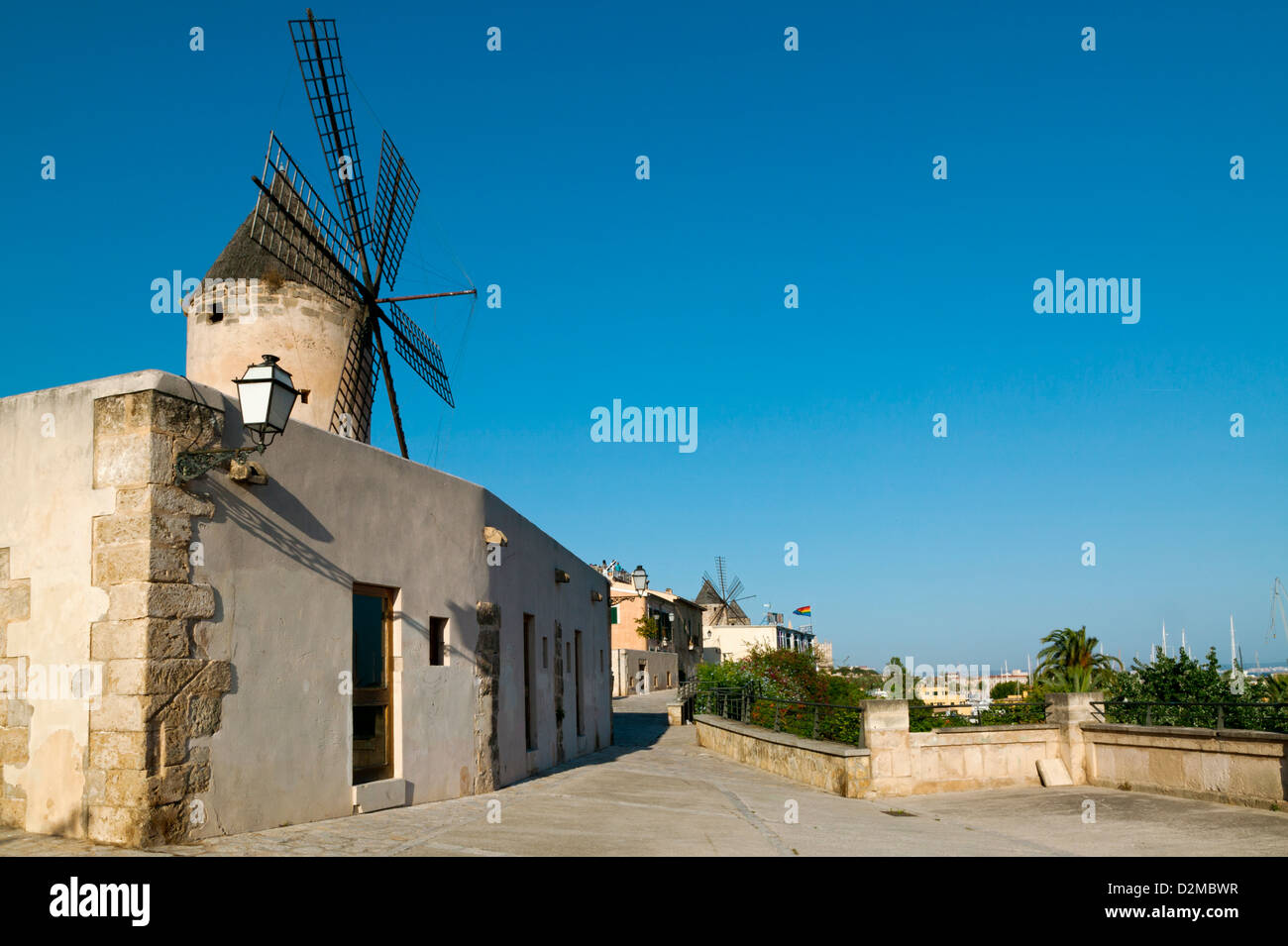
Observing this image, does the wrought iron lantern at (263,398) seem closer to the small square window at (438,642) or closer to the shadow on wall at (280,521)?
the shadow on wall at (280,521)

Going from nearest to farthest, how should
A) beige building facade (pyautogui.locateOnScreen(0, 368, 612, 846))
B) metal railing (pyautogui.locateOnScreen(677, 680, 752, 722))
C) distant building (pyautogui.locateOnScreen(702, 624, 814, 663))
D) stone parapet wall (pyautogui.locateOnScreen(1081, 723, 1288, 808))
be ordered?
1. beige building facade (pyautogui.locateOnScreen(0, 368, 612, 846))
2. stone parapet wall (pyautogui.locateOnScreen(1081, 723, 1288, 808))
3. metal railing (pyautogui.locateOnScreen(677, 680, 752, 722))
4. distant building (pyautogui.locateOnScreen(702, 624, 814, 663))

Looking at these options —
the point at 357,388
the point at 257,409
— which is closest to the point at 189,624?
the point at 257,409

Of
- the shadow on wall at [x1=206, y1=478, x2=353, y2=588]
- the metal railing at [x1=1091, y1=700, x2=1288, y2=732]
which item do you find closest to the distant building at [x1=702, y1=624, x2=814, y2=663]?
the metal railing at [x1=1091, y1=700, x2=1288, y2=732]

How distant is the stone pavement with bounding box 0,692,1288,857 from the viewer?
8.40 meters

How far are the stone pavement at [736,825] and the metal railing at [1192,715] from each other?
1.29m

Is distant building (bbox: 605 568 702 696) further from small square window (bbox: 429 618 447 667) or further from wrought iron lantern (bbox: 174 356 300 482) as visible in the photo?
wrought iron lantern (bbox: 174 356 300 482)

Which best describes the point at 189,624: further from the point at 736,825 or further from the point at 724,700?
the point at 724,700

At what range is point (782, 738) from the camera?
17719mm

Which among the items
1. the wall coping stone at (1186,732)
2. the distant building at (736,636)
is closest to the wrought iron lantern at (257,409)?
the wall coping stone at (1186,732)

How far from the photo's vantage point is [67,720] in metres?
7.80

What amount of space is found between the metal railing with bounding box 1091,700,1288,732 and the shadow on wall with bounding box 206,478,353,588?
35.6 ft

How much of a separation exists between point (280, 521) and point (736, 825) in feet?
18.8

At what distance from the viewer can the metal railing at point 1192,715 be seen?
14.2 m
